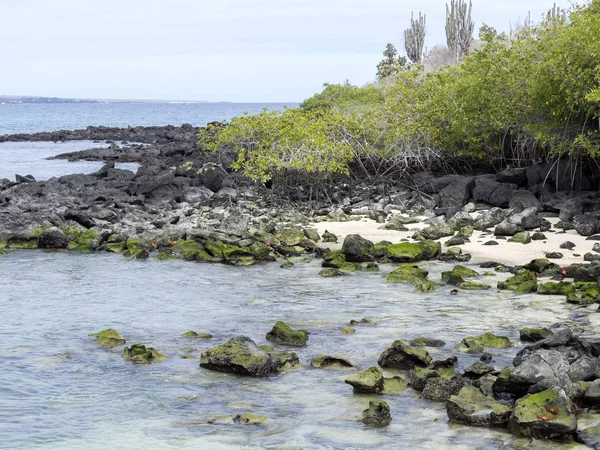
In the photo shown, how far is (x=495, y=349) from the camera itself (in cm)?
1172

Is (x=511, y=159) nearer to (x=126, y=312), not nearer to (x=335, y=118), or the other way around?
(x=335, y=118)

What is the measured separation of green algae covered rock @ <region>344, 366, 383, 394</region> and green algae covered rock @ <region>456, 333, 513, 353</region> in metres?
2.01

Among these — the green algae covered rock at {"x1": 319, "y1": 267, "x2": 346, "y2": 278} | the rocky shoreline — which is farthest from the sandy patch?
the green algae covered rock at {"x1": 319, "y1": 267, "x2": 346, "y2": 278}

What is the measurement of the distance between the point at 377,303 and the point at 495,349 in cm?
338

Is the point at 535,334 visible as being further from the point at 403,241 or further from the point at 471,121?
the point at 471,121

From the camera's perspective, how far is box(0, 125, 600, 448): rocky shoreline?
945 centimetres

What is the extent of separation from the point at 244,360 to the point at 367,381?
182 centimetres

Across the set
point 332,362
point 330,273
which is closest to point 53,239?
point 330,273

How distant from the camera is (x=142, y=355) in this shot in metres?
11.7

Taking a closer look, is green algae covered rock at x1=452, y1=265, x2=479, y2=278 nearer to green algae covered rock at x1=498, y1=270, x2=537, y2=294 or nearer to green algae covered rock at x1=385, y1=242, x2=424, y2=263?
green algae covered rock at x1=498, y1=270, x2=537, y2=294

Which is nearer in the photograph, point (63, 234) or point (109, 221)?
point (63, 234)

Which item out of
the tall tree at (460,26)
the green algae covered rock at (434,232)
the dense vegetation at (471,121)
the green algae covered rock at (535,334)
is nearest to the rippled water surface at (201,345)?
the green algae covered rock at (535,334)

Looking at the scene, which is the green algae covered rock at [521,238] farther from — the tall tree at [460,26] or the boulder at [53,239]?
the tall tree at [460,26]

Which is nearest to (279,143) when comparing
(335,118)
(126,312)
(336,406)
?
(335,118)
